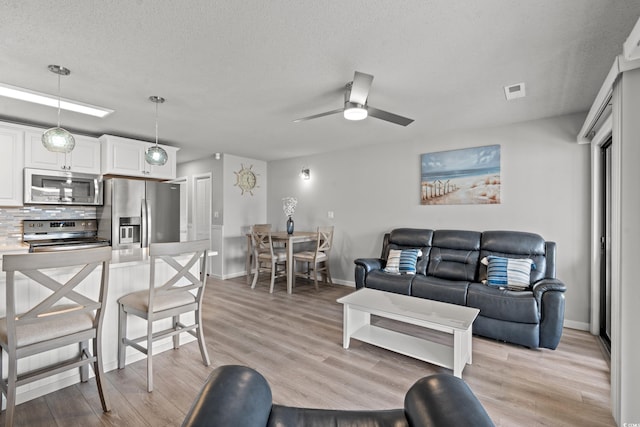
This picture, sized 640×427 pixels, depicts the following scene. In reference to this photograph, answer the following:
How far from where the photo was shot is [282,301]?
13.9 feet

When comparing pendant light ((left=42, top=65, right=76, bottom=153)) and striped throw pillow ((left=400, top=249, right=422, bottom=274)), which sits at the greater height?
pendant light ((left=42, top=65, right=76, bottom=153))

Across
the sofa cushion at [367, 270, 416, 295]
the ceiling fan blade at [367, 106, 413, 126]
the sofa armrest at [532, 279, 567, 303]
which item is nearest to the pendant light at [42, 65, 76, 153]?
the ceiling fan blade at [367, 106, 413, 126]

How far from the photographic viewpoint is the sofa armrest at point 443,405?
2.97ft

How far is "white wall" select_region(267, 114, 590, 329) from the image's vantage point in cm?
334

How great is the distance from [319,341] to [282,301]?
1.40 metres

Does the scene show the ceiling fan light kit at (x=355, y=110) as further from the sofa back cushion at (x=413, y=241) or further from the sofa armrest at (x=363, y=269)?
the sofa back cushion at (x=413, y=241)

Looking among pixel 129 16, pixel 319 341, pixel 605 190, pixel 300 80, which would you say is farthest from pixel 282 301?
pixel 605 190

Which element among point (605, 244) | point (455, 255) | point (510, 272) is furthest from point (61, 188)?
point (605, 244)

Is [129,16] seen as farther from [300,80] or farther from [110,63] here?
[300,80]

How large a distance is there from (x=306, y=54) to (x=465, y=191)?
2.90 meters

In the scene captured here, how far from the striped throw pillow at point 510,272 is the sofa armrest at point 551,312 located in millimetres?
319

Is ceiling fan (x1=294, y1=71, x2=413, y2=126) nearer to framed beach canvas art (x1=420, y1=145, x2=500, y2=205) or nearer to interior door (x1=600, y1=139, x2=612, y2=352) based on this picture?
framed beach canvas art (x1=420, y1=145, x2=500, y2=205)

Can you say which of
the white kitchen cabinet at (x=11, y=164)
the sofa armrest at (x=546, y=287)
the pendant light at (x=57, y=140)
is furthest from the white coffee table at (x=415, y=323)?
the white kitchen cabinet at (x=11, y=164)

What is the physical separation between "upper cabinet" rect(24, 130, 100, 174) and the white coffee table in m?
3.85
